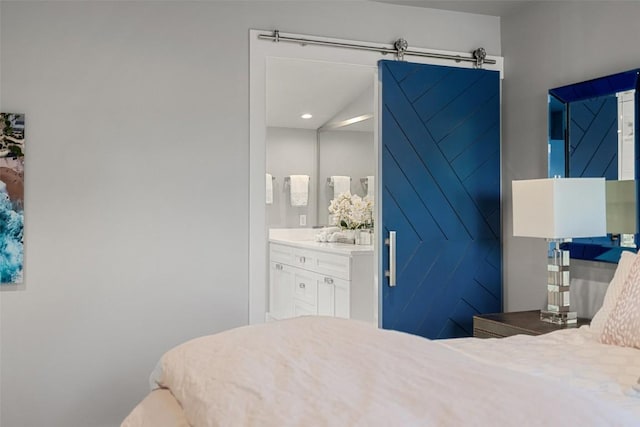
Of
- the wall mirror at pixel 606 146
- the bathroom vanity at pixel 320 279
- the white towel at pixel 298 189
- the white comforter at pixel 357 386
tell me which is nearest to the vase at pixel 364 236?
the bathroom vanity at pixel 320 279

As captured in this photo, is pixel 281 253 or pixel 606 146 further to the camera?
pixel 281 253

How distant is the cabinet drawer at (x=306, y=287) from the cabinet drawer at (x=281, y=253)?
0.24 meters

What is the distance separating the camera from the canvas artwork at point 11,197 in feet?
10.1

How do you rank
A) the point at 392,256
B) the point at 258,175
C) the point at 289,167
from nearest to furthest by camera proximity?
1. the point at 258,175
2. the point at 392,256
3. the point at 289,167

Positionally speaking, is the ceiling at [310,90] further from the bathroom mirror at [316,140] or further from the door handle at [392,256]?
the door handle at [392,256]

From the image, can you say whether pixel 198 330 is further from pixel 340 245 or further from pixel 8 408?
pixel 340 245

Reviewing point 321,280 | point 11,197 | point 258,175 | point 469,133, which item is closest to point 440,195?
point 469,133

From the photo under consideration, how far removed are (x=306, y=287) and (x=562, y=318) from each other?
8.98 feet

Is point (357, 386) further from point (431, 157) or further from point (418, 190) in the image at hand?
point (431, 157)

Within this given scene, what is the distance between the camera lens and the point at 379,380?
1470mm

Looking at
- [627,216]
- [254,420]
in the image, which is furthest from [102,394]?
[627,216]

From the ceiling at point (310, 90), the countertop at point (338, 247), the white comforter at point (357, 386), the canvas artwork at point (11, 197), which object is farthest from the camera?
the ceiling at point (310, 90)

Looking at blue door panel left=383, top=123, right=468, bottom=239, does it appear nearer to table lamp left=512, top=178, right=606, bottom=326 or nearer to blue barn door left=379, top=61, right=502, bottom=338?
blue barn door left=379, top=61, right=502, bottom=338

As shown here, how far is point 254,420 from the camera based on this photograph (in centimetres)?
133
